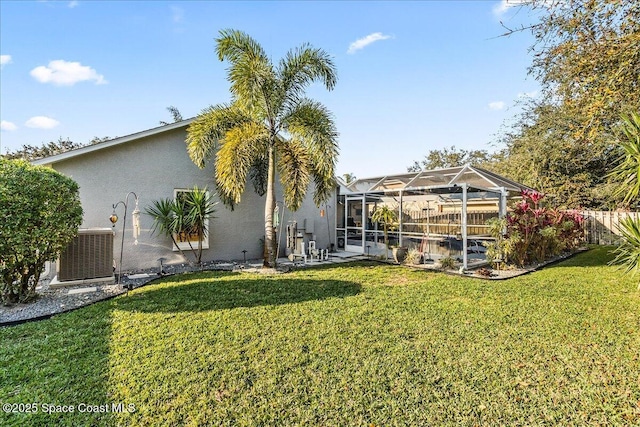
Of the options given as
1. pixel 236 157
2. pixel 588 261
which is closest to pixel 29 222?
pixel 236 157

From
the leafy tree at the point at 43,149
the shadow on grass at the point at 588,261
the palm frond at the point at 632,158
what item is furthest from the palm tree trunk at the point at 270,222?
the leafy tree at the point at 43,149

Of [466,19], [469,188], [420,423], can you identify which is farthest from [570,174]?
[420,423]

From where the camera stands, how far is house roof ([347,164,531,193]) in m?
10.3

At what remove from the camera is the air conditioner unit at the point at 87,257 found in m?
7.27

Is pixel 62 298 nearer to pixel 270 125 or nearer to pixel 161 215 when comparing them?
pixel 161 215

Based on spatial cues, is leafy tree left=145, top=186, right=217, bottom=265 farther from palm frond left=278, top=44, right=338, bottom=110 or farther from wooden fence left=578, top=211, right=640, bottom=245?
wooden fence left=578, top=211, right=640, bottom=245

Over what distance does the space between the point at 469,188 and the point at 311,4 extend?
310 inches

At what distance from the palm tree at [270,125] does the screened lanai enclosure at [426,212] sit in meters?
3.96

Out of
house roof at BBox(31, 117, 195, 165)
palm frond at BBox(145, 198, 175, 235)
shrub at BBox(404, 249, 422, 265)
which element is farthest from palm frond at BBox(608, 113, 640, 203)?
house roof at BBox(31, 117, 195, 165)

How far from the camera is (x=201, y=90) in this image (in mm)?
12188

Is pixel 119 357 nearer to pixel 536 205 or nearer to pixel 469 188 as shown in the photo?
Answer: pixel 469 188

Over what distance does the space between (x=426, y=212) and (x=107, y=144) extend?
1227 centimetres

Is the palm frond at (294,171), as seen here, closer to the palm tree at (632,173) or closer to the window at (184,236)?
the window at (184,236)

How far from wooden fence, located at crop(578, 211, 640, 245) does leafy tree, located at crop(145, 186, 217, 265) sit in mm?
18993
